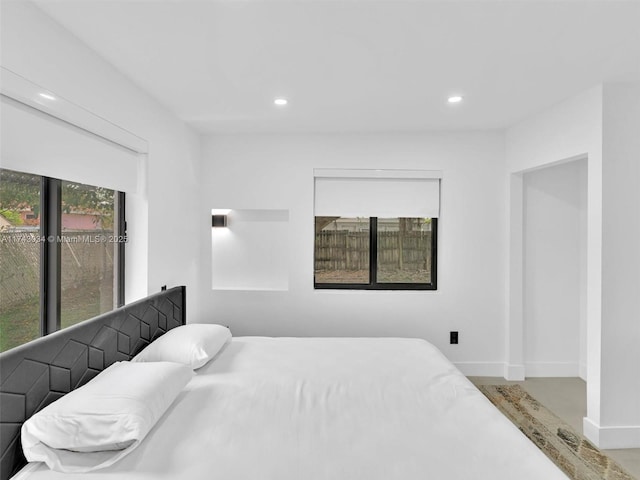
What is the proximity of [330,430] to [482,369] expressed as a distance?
2980mm

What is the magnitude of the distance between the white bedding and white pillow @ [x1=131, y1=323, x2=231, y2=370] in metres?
0.09

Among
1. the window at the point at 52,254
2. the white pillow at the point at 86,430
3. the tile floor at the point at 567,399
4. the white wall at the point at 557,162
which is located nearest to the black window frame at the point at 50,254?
the window at the point at 52,254

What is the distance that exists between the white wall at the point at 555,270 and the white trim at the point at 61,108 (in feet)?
12.1

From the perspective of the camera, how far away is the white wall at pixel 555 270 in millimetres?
4062

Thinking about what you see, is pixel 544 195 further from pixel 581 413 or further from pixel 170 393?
pixel 170 393

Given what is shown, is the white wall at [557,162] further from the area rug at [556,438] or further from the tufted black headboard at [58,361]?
the tufted black headboard at [58,361]

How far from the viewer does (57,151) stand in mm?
2008

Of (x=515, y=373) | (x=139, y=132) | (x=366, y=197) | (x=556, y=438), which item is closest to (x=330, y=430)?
(x=556, y=438)

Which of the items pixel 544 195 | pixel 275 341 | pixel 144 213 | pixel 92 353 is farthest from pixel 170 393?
pixel 544 195

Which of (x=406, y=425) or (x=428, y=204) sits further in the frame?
(x=428, y=204)

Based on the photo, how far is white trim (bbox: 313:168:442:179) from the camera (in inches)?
163

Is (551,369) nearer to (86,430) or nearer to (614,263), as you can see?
(614,263)

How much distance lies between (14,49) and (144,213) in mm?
1406

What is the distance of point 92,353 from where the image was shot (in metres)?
2.06
